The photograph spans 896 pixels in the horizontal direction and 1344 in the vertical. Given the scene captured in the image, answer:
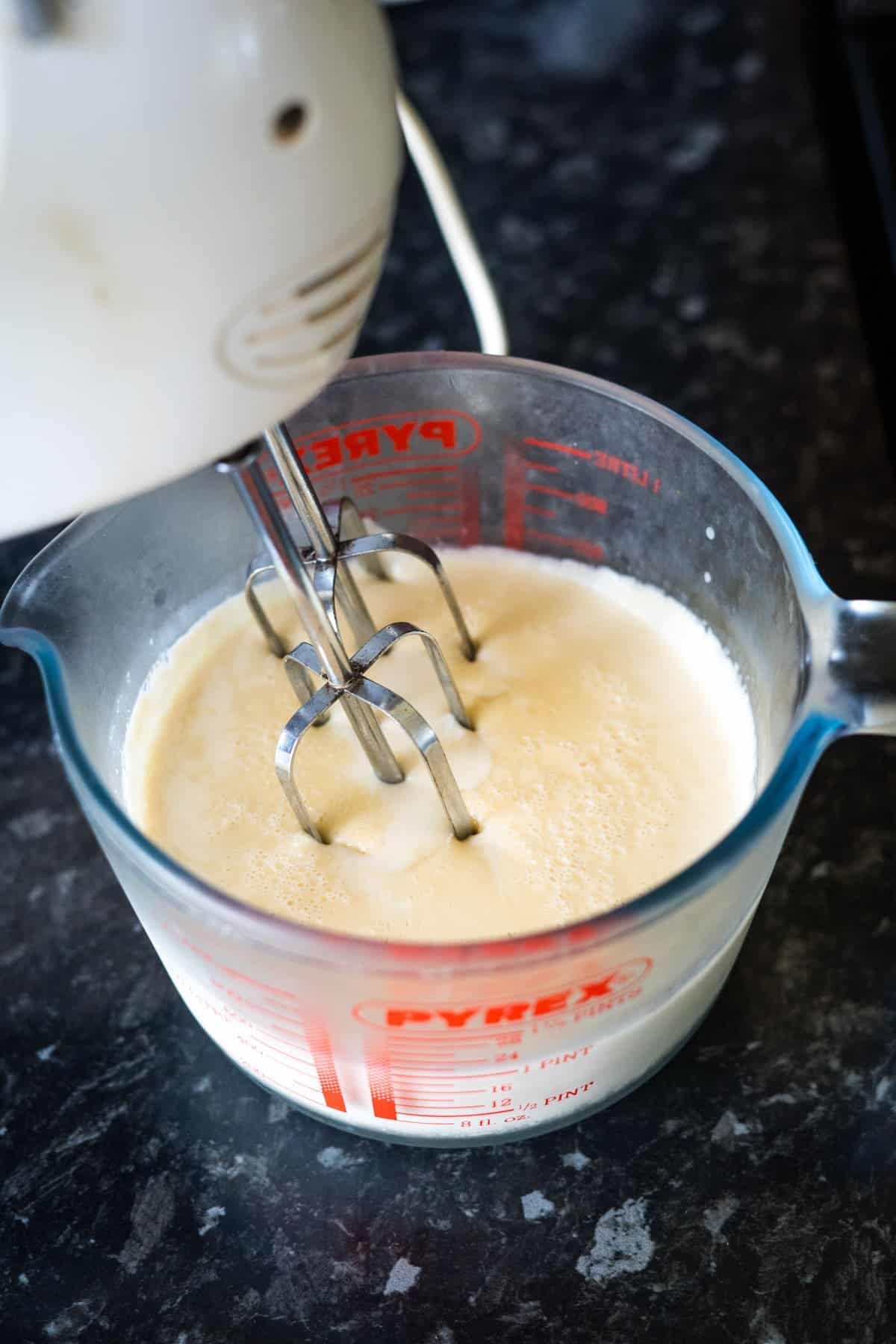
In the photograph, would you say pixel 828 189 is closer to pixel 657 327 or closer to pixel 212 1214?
pixel 657 327

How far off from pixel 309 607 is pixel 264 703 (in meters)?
0.19

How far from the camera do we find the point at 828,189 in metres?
1.02

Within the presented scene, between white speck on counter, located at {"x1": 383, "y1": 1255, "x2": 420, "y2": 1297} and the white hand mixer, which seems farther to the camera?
white speck on counter, located at {"x1": 383, "y1": 1255, "x2": 420, "y2": 1297}

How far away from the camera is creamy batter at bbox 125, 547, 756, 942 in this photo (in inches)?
23.3

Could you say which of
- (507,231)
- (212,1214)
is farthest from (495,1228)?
(507,231)

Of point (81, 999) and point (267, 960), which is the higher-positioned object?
point (267, 960)

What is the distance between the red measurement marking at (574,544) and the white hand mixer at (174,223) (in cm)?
34

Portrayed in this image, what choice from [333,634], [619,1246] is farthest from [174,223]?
[619,1246]

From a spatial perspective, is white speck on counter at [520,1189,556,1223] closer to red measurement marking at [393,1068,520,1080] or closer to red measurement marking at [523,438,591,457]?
red measurement marking at [393,1068,520,1080]

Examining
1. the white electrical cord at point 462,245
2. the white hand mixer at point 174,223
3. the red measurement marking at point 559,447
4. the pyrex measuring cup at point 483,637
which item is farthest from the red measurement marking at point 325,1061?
the white electrical cord at point 462,245

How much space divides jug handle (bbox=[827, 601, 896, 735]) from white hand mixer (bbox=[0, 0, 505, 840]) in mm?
218

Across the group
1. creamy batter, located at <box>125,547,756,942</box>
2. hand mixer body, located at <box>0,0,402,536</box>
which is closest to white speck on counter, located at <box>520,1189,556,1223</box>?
creamy batter, located at <box>125,547,756,942</box>

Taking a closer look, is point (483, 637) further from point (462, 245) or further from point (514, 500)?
point (462, 245)

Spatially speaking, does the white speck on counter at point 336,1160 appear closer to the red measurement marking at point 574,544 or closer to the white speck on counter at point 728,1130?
the white speck on counter at point 728,1130
